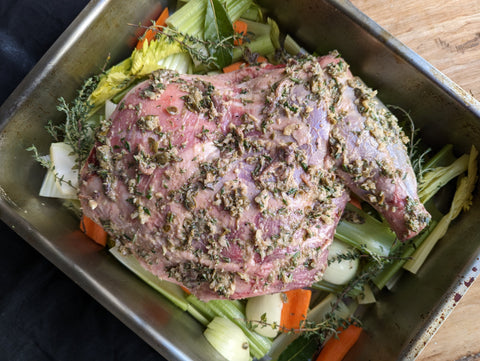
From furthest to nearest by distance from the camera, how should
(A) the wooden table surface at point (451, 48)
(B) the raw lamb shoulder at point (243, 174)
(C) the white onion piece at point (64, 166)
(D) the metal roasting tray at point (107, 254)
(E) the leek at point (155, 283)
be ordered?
(A) the wooden table surface at point (451, 48) < (E) the leek at point (155, 283) < (C) the white onion piece at point (64, 166) < (D) the metal roasting tray at point (107, 254) < (B) the raw lamb shoulder at point (243, 174)

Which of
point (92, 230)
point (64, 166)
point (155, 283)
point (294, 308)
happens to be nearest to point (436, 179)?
point (294, 308)

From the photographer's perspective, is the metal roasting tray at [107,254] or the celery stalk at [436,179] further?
the celery stalk at [436,179]

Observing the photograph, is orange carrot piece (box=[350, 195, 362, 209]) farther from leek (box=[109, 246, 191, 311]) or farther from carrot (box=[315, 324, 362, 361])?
leek (box=[109, 246, 191, 311])

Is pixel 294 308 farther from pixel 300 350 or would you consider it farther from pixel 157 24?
pixel 157 24

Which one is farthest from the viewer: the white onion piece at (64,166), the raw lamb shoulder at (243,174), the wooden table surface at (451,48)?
the wooden table surface at (451,48)

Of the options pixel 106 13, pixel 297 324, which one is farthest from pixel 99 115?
pixel 297 324

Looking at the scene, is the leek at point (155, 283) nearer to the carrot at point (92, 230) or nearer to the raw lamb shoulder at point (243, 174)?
the carrot at point (92, 230)

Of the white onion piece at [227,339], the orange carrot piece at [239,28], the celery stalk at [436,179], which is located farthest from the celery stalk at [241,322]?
the orange carrot piece at [239,28]

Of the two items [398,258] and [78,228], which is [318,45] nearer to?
[398,258]
